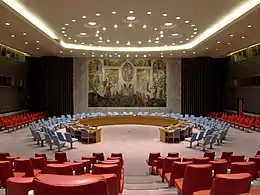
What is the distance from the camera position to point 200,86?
32844mm

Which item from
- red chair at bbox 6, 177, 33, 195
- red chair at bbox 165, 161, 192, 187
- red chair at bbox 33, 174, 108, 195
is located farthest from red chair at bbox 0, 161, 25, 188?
red chair at bbox 33, 174, 108, 195

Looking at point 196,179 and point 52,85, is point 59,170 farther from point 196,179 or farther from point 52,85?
point 52,85

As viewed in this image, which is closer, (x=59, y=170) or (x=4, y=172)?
(x=59, y=170)

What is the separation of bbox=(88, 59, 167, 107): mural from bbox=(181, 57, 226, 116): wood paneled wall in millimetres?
2487

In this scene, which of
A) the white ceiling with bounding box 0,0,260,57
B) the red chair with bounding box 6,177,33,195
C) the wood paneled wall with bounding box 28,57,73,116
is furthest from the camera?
the wood paneled wall with bounding box 28,57,73,116

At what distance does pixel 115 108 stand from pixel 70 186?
100 ft

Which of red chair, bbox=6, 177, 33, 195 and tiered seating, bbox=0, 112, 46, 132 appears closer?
red chair, bbox=6, 177, 33, 195

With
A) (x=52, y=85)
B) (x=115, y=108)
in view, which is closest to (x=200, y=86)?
(x=115, y=108)

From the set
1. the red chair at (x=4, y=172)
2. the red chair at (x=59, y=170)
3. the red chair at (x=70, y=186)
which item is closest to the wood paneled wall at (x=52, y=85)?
the red chair at (x=4, y=172)

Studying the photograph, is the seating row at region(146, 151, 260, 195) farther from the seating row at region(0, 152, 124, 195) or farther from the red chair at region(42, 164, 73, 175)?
the red chair at region(42, 164, 73, 175)

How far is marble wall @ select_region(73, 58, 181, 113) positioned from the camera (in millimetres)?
32344

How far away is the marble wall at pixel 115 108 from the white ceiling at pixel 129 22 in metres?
6.61

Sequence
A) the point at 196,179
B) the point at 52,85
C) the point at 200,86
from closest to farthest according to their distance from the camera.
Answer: the point at 196,179, the point at 52,85, the point at 200,86

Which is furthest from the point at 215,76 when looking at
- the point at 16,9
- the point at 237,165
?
the point at 237,165
